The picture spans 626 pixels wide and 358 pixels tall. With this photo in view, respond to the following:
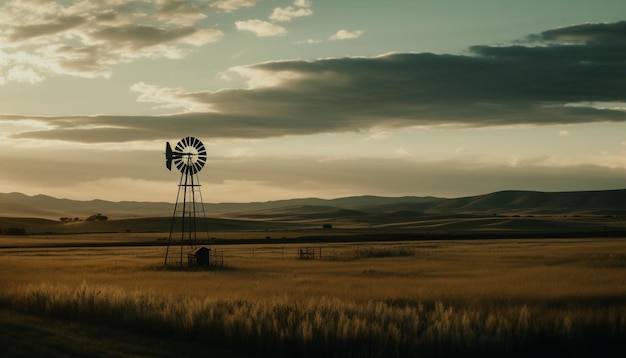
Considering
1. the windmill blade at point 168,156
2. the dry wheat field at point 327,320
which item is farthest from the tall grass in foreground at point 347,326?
the windmill blade at point 168,156

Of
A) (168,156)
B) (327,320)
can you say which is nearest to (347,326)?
(327,320)

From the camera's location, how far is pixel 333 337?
70.5 feet

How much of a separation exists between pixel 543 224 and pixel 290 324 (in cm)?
14730

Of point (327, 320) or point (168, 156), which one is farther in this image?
point (168, 156)

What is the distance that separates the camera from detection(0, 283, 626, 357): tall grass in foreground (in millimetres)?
21281

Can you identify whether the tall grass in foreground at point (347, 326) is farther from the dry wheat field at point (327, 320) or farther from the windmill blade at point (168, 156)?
the windmill blade at point (168, 156)

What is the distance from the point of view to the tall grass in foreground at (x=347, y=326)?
21281 mm

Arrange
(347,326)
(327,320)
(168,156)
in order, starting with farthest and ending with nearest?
(168,156), (327,320), (347,326)

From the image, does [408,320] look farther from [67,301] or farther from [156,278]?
[156,278]

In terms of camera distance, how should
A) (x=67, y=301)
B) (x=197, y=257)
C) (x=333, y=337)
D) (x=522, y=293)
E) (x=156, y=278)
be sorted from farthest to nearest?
(x=197, y=257), (x=156, y=278), (x=522, y=293), (x=67, y=301), (x=333, y=337)

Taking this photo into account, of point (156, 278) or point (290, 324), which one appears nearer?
point (290, 324)

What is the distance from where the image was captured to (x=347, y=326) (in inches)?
861

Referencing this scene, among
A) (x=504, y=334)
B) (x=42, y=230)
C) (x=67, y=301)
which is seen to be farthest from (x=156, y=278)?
(x=42, y=230)

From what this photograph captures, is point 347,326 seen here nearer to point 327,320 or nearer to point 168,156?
point 327,320
